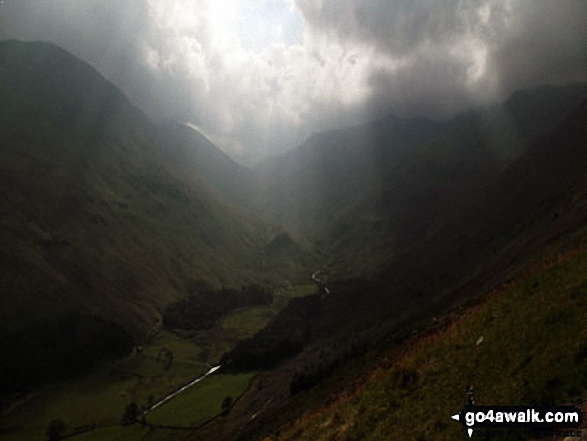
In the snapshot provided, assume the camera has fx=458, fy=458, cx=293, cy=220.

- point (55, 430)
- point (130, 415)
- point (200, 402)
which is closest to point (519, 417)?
point (200, 402)

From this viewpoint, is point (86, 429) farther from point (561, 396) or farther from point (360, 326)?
point (561, 396)

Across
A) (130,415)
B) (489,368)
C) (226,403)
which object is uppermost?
(130,415)

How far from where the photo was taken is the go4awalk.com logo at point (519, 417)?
49.5ft

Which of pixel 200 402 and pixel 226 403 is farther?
pixel 200 402

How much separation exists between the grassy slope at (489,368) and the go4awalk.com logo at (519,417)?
458 millimetres

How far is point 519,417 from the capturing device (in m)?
16.6

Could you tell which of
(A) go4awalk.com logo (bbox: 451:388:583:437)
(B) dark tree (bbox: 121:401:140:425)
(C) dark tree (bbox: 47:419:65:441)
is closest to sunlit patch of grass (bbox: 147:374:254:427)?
(B) dark tree (bbox: 121:401:140:425)

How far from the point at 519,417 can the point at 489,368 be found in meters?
4.14

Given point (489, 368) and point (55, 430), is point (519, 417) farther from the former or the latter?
point (55, 430)

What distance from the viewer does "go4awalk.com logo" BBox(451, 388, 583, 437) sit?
15.1 metres

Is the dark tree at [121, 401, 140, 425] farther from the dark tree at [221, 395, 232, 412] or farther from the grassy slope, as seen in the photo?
the grassy slope

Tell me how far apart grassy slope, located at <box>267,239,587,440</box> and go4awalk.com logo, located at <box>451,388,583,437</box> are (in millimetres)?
458

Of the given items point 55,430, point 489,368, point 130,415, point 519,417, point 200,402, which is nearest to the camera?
point 519,417

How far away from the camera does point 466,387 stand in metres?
20.4
